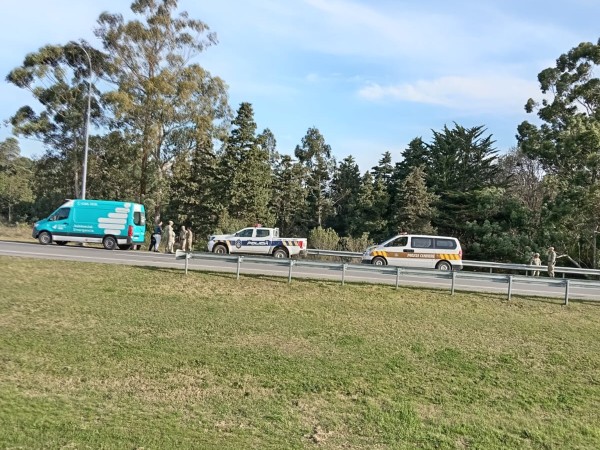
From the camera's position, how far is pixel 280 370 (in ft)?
27.3

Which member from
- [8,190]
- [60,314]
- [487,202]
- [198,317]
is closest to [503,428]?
[198,317]

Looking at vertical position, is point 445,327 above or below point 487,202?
below

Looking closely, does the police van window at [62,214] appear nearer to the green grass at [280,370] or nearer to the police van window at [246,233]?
the police van window at [246,233]

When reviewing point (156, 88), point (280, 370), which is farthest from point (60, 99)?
point (280, 370)

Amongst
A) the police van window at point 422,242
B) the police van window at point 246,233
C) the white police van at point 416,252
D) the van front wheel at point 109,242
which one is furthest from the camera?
the police van window at point 246,233

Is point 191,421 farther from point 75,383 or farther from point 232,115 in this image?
point 232,115

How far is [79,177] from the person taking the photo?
48250mm

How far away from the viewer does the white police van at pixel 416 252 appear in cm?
2445

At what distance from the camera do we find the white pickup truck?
26.3m

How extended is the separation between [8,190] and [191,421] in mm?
78768

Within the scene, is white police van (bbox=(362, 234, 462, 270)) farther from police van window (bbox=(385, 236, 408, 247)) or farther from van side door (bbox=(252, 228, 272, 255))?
van side door (bbox=(252, 228, 272, 255))

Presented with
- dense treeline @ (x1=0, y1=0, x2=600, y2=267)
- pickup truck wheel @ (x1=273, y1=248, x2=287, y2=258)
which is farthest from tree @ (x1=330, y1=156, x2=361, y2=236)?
pickup truck wheel @ (x1=273, y1=248, x2=287, y2=258)

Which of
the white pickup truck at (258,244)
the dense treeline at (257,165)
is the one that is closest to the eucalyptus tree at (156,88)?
the dense treeline at (257,165)

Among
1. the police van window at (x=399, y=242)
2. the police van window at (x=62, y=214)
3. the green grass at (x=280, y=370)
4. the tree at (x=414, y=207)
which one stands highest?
the tree at (x=414, y=207)
